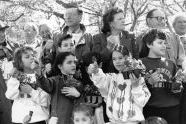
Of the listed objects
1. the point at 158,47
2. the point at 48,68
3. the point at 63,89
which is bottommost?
the point at 63,89

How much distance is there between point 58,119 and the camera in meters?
4.85

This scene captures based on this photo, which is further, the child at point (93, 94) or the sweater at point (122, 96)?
the child at point (93, 94)

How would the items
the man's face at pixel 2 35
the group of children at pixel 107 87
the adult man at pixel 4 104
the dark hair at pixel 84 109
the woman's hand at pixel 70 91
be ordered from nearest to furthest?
the dark hair at pixel 84 109
the group of children at pixel 107 87
the woman's hand at pixel 70 91
the adult man at pixel 4 104
the man's face at pixel 2 35

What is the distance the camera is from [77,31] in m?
5.68

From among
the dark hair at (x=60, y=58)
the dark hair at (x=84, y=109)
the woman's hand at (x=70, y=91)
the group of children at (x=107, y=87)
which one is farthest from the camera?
the dark hair at (x=60, y=58)

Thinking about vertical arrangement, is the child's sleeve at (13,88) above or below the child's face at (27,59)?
below

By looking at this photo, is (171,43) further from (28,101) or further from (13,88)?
(13,88)

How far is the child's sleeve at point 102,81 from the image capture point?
4601 mm

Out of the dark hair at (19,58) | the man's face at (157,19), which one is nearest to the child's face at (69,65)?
the dark hair at (19,58)

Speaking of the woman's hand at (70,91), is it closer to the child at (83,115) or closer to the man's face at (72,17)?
the child at (83,115)

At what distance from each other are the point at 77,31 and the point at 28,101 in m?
1.23

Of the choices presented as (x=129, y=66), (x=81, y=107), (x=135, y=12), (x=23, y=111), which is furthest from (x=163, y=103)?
(x=135, y=12)

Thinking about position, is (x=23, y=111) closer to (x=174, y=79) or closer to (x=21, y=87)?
(x=21, y=87)

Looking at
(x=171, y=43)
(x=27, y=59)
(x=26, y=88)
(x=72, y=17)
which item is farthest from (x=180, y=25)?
(x=26, y=88)
